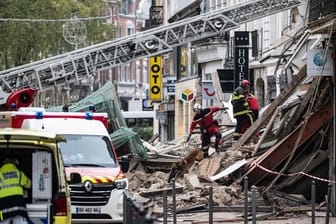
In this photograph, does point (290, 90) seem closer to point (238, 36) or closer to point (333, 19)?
point (333, 19)

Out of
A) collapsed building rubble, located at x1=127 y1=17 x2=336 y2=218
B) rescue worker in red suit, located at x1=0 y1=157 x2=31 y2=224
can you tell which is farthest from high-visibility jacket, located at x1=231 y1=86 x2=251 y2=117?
rescue worker in red suit, located at x1=0 y1=157 x2=31 y2=224

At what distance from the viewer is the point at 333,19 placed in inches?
861

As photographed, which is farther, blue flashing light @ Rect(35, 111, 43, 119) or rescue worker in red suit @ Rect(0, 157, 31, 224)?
blue flashing light @ Rect(35, 111, 43, 119)

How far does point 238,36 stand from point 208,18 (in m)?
3.62

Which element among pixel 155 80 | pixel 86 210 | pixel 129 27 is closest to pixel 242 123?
pixel 86 210

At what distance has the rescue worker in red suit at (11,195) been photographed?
13.8 metres

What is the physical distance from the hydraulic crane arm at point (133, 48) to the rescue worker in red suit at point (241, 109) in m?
10.3

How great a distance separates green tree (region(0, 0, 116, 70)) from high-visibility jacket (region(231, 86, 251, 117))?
23.7m

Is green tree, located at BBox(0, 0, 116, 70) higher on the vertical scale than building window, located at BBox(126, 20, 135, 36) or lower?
lower

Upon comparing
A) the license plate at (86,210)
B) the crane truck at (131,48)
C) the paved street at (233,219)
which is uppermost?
the crane truck at (131,48)

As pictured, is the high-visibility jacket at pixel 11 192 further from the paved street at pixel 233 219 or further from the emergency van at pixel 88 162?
the paved street at pixel 233 219

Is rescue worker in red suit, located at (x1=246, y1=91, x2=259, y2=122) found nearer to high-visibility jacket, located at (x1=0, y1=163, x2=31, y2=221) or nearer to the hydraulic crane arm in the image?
the hydraulic crane arm

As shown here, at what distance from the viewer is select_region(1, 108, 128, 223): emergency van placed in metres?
20.5

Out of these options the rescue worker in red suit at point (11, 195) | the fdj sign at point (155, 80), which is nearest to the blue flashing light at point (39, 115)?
the rescue worker in red suit at point (11, 195)
